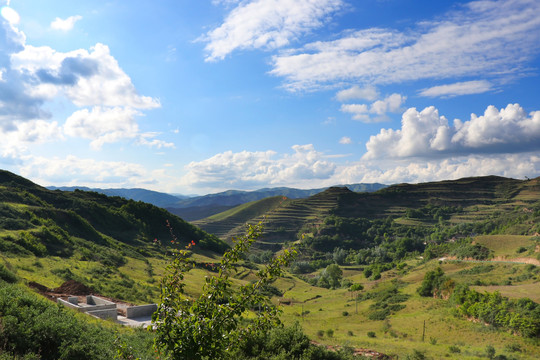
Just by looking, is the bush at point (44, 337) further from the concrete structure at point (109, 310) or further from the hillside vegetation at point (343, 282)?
the concrete structure at point (109, 310)

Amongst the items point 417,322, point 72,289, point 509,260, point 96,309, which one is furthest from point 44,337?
point 509,260

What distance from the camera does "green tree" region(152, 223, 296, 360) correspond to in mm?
6781

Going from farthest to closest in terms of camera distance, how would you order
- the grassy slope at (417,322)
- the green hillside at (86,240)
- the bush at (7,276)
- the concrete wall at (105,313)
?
the green hillside at (86,240), the grassy slope at (417,322), the concrete wall at (105,313), the bush at (7,276)

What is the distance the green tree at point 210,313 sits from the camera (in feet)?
22.2

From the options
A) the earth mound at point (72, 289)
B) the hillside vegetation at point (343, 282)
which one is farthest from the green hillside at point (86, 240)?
the earth mound at point (72, 289)

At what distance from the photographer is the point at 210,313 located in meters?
7.04

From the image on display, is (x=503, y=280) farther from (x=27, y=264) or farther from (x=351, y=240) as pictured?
(x=351, y=240)

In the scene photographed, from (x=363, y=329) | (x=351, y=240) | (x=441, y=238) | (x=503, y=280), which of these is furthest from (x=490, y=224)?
(x=363, y=329)

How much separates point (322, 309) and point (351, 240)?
13160 centimetres

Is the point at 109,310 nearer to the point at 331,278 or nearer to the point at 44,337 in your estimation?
the point at 44,337

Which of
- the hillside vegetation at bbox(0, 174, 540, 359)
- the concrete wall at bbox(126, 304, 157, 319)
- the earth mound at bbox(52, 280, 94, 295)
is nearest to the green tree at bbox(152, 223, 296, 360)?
the hillside vegetation at bbox(0, 174, 540, 359)

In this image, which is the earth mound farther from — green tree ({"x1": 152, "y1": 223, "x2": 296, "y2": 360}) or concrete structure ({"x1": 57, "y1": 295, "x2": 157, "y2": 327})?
green tree ({"x1": 152, "y1": 223, "x2": 296, "y2": 360})

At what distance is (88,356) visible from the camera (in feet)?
37.5

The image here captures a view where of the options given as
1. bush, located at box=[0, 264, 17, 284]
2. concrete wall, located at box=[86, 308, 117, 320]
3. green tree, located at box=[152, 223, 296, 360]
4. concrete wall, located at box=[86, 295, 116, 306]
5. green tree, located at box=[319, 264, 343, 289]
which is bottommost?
green tree, located at box=[319, 264, 343, 289]
